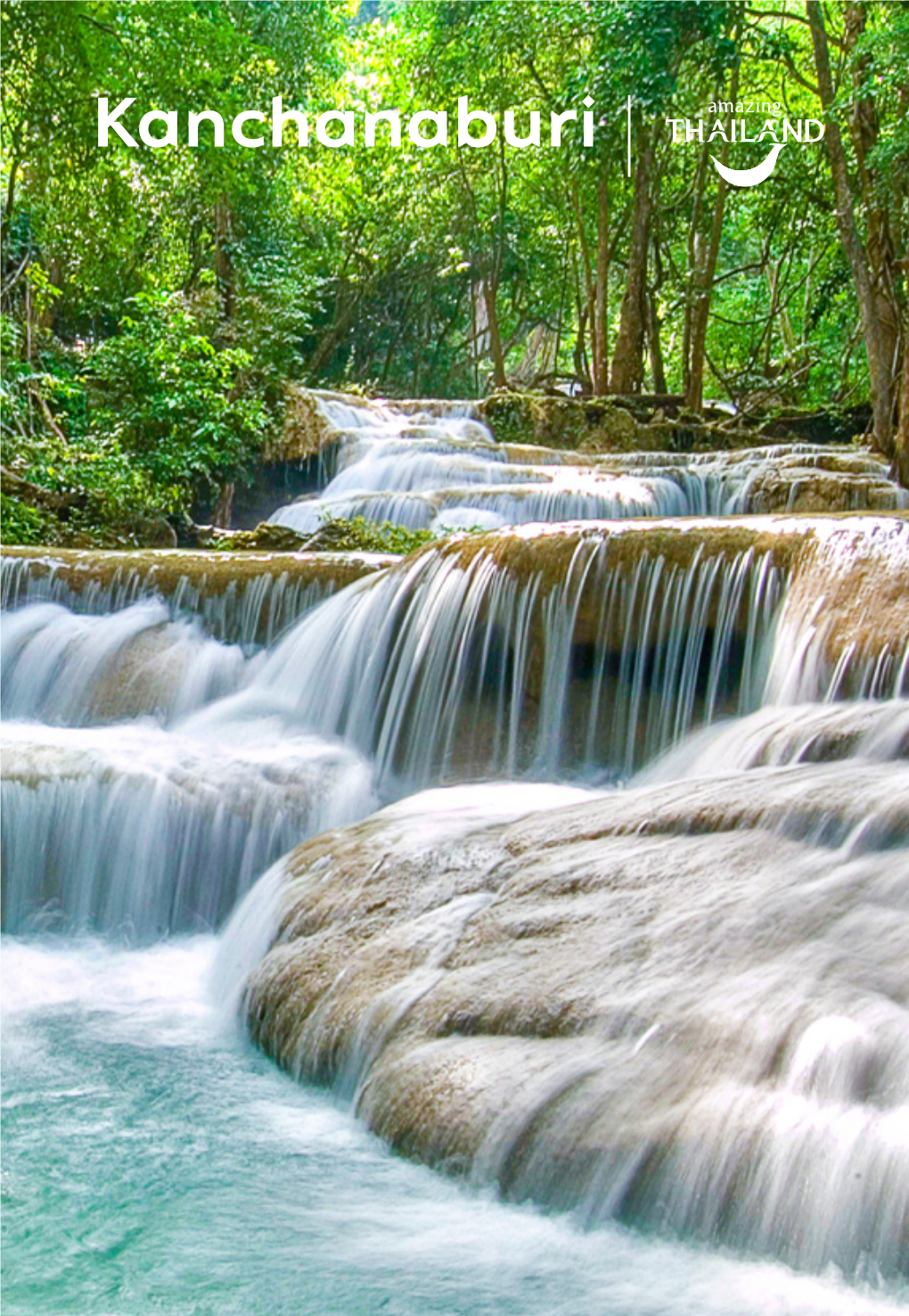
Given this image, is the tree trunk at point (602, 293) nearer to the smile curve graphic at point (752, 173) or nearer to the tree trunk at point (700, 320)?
the tree trunk at point (700, 320)

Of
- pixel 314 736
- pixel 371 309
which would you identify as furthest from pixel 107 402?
pixel 371 309

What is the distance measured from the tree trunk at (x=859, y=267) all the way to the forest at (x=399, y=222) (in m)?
0.03

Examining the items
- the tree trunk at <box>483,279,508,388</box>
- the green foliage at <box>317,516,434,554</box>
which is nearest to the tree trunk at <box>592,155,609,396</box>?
the tree trunk at <box>483,279,508,388</box>

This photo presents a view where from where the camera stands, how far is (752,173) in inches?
729

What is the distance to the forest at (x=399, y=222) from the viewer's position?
Answer: 1280 cm

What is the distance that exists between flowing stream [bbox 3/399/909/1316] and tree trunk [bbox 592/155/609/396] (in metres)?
12.3

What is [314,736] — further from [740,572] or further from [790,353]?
[790,353]

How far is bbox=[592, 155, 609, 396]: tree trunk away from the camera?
739 inches

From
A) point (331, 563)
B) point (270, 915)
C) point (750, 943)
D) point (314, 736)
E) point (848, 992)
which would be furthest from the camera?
point (331, 563)

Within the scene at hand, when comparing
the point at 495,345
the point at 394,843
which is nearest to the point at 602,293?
the point at 495,345

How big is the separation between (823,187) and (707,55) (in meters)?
4.60

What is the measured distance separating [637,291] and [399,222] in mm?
7950

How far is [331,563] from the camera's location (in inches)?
335

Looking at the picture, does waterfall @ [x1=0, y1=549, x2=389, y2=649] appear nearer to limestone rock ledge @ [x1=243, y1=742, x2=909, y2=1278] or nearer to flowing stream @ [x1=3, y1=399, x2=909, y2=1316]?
flowing stream @ [x1=3, y1=399, x2=909, y2=1316]
